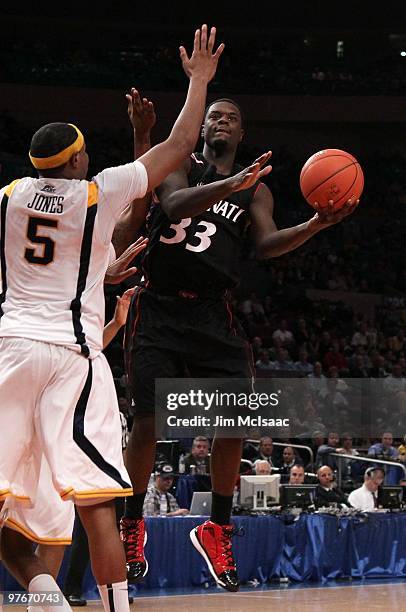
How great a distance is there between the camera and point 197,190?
493 centimetres

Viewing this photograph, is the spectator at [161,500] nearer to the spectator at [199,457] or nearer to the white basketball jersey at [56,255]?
the spectator at [199,457]

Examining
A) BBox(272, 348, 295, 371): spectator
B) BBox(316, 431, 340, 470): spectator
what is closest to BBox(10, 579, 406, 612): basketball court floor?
BBox(316, 431, 340, 470): spectator

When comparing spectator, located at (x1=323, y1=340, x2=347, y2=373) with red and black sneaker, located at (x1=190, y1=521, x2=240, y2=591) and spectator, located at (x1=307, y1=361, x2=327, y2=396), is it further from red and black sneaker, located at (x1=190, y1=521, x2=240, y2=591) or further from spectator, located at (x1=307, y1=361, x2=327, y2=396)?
red and black sneaker, located at (x1=190, y1=521, x2=240, y2=591)

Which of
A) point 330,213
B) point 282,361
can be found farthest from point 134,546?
point 282,361

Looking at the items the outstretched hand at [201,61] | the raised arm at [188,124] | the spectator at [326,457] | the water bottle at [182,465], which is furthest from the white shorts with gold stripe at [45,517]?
the spectator at [326,457]

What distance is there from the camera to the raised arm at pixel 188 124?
4.58 meters

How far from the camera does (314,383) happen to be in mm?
16609

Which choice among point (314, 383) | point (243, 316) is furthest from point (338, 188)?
point (243, 316)

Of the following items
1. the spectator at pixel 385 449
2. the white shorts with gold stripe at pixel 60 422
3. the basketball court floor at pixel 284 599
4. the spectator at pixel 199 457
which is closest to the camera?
the white shorts with gold stripe at pixel 60 422

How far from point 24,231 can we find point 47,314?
0.35m

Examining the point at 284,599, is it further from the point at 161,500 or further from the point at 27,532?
the point at 27,532

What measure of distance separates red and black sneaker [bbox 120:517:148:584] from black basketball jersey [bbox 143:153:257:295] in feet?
4.05

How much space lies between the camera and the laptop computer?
11.6 m

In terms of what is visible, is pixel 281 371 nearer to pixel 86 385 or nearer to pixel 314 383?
pixel 314 383
